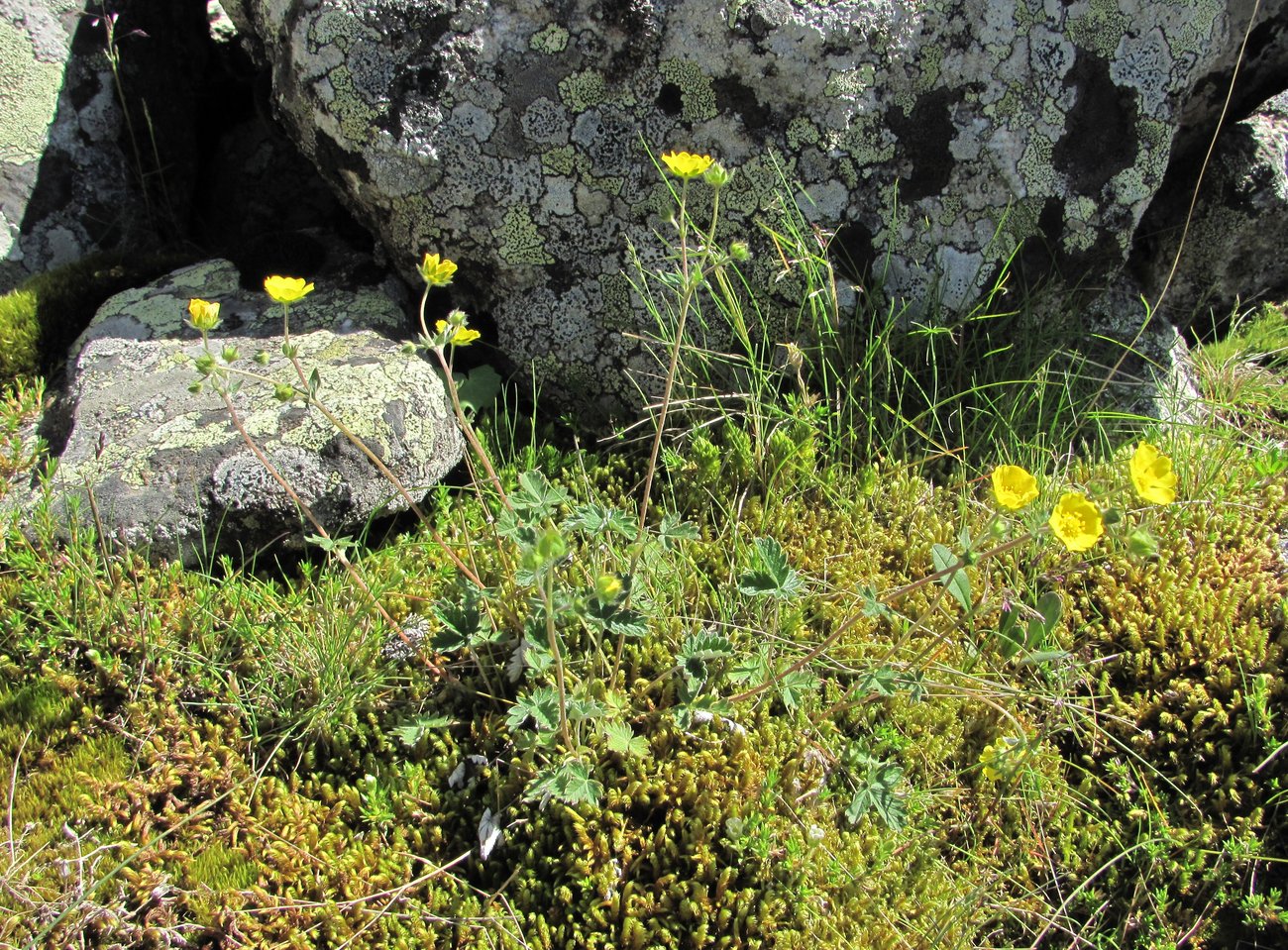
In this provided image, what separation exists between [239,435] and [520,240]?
4.07 feet

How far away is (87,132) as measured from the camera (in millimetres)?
4445

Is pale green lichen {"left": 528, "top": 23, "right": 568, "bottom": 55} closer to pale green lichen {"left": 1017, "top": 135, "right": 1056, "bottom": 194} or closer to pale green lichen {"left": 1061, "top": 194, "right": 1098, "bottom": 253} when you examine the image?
pale green lichen {"left": 1017, "top": 135, "right": 1056, "bottom": 194}

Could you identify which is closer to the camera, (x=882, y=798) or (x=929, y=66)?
(x=882, y=798)

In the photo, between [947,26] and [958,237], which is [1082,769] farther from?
[947,26]

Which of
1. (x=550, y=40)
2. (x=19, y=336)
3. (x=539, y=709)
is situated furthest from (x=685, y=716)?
(x=19, y=336)

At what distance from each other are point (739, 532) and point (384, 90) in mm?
2060

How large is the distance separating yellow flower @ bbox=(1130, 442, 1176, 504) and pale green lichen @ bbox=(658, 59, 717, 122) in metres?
2.07

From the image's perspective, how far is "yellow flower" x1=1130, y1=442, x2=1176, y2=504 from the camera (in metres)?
2.09

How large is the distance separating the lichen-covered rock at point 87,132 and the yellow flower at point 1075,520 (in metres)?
4.23

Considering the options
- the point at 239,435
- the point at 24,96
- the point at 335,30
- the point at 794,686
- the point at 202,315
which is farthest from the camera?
the point at 24,96

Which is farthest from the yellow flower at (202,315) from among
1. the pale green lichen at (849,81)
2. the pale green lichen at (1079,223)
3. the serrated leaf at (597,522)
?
the pale green lichen at (1079,223)

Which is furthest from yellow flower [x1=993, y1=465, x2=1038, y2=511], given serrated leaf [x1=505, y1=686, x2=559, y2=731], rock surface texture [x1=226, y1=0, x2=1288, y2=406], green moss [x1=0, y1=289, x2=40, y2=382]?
green moss [x1=0, y1=289, x2=40, y2=382]

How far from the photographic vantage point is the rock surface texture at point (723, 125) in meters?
3.41

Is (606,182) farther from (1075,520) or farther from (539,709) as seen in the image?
(1075,520)
